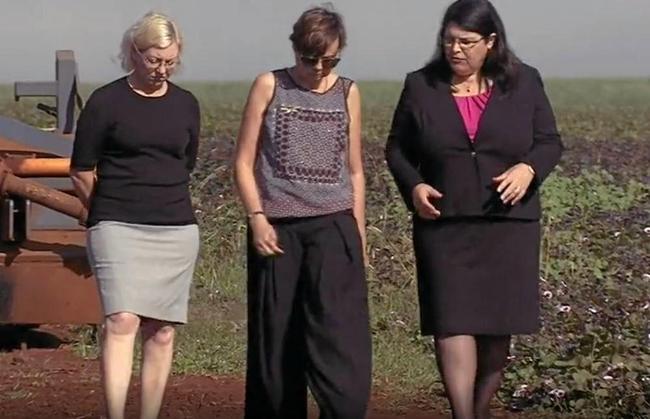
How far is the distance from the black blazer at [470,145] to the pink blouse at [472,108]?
0.7 inches

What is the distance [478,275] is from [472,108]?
1.86 feet

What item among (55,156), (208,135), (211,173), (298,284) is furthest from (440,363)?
(208,135)

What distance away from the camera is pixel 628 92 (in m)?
59.0

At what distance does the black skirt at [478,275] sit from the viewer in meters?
5.84

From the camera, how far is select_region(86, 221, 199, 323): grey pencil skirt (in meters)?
5.79

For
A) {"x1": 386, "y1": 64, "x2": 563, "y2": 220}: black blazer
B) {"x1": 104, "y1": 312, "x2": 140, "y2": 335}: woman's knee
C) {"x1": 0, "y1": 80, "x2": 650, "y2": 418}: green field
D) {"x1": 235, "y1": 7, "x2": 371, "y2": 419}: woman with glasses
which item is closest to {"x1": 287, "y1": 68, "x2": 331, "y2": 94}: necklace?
{"x1": 235, "y1": 7, "x2": 371, "y2": 419}: woman with glasses

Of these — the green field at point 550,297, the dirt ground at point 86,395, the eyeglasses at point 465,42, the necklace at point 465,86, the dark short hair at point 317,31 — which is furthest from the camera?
the green field at point 550,297

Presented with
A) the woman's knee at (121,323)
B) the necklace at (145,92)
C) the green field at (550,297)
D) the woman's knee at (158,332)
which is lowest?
the green field at (550,297)

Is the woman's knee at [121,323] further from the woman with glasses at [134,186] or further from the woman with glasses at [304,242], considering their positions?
the woman with glasses at [304,242]

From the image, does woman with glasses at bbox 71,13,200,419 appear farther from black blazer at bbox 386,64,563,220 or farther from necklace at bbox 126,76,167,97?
black blazer at bbox 386,64,563,220

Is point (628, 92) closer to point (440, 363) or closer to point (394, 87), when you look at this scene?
point (394, 87)

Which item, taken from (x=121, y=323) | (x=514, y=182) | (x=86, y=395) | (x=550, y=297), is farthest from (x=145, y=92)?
(x=550, y=297)

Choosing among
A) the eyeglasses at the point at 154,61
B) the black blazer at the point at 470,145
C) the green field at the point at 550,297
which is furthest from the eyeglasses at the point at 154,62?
the green field at the point at 550,297

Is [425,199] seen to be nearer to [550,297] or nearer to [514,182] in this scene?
[514,182]
